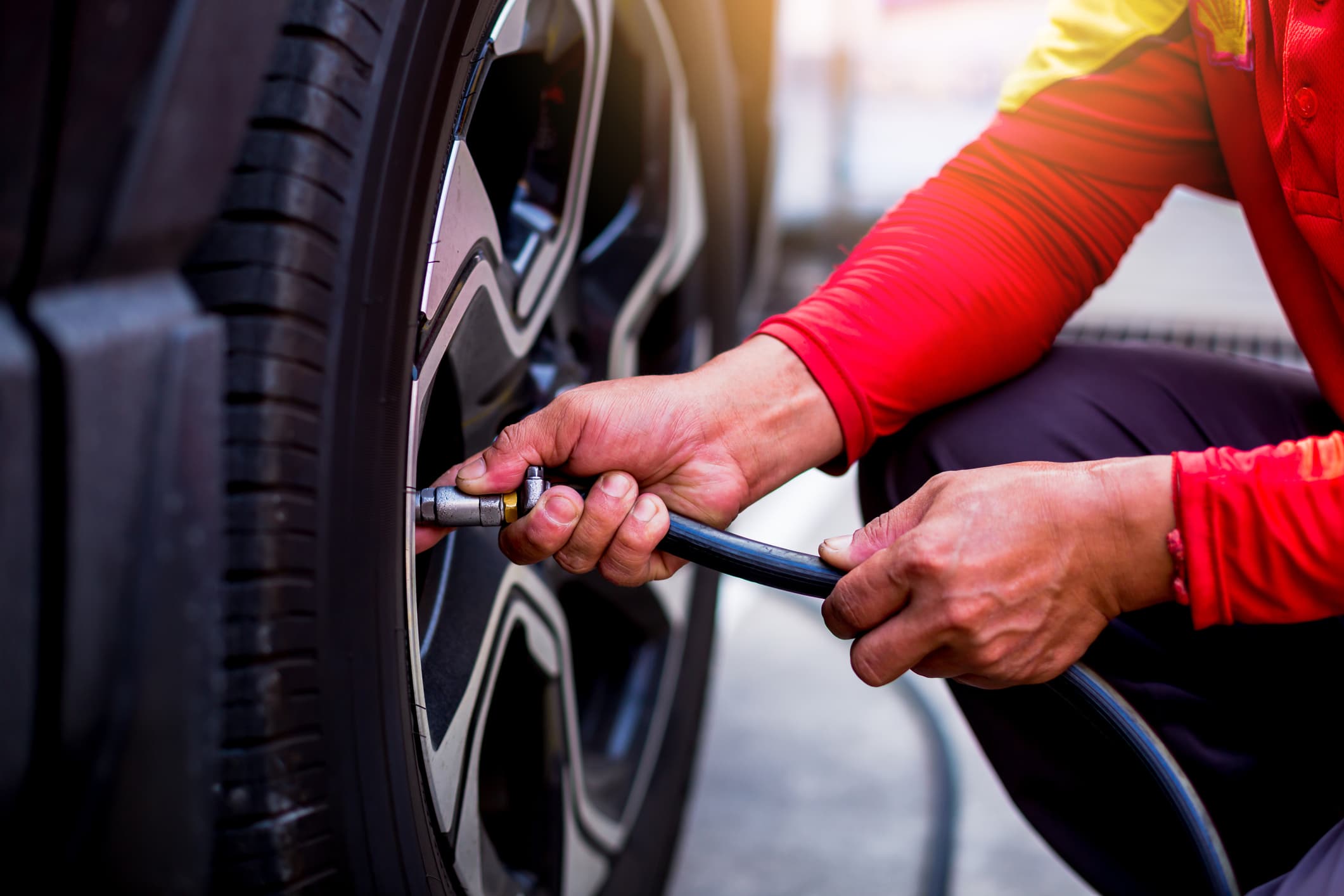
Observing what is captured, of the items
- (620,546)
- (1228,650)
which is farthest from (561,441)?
(1228,650)

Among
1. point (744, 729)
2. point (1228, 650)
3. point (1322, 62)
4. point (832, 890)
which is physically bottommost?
point (832, 890)

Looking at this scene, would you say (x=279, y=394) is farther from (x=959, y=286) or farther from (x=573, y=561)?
(x=959, y=286)

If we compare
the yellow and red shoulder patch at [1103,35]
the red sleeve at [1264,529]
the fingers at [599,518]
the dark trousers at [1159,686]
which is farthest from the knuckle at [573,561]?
the yellow and red shoulder patch at [1103,35]

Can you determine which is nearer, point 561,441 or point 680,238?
point 561,441

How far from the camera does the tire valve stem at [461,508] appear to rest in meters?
0.65

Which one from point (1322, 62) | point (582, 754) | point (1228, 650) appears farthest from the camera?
point (582, 754)

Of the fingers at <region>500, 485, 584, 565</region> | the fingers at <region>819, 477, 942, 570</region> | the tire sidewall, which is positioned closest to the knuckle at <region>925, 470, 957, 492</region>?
the fingers at <region>819, 477, 942, 570</region>

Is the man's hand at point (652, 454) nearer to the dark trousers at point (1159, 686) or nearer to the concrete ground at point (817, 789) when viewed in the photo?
the dark trousers at point (1159, 686)

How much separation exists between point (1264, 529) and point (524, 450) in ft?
1.42

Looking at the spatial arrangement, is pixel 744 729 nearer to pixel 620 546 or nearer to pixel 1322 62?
pixel 620 546

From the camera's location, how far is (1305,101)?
2.25 ft

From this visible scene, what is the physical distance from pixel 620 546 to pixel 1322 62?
508mm

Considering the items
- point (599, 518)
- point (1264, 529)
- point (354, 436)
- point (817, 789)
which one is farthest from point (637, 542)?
point (817, 789)

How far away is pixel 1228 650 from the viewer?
796 millimetres
